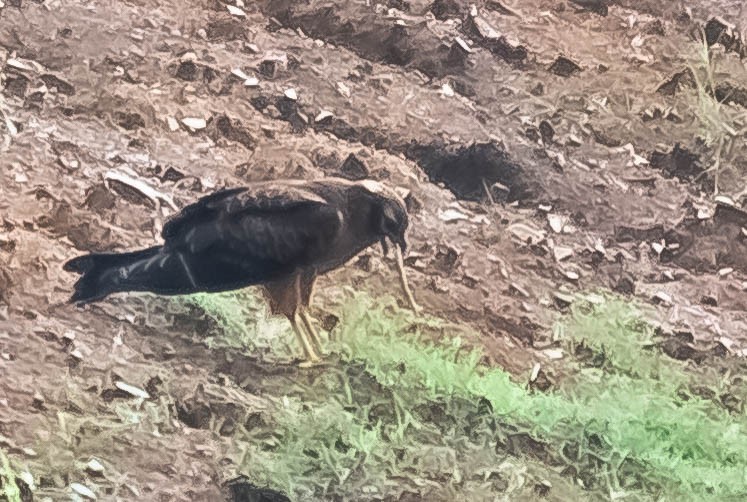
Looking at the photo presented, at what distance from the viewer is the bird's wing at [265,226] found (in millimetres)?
885

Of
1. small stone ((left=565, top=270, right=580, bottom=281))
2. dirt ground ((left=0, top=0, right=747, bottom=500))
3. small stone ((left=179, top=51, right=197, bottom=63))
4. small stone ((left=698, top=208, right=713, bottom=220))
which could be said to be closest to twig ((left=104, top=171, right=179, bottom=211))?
dirt ground ((left=0, top=0, right=747, bottom=500))

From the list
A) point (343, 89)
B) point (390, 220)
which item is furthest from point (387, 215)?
point (343, 89)

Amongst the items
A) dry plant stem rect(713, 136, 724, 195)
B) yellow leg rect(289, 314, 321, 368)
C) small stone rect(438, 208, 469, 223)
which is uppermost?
dry plant stem rect(713, 136, 724, 195)

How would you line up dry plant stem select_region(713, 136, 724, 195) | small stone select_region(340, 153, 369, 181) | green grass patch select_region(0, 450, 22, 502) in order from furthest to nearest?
dry plant stem select_region(713, 136, 724, 195), small stone select_region(340, 153, 369, 181), green grass patch select_region(0, 450, 22, 502)

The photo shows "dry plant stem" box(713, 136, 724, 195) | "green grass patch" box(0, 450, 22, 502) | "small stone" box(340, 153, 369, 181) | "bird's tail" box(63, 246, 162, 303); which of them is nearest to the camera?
"green grass patch" box(0, 450, 22, 502)

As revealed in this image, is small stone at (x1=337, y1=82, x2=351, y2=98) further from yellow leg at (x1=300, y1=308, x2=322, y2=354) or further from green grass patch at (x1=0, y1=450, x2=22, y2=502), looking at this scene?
green grass patch at (x1=0, y1=450, x2=22, y2=502)

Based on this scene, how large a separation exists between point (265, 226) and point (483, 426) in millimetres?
249

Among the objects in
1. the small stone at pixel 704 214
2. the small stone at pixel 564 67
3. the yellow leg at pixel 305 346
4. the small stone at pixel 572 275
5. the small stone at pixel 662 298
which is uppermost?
the small stone at pixel 564 67

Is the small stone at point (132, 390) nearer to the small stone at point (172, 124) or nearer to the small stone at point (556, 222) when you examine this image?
the small stone at point (172, 124)

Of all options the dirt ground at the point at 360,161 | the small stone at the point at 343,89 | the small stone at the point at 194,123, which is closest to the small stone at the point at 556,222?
the dirt ground at the point at 360,161

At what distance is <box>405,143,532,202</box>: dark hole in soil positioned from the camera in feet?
3.45

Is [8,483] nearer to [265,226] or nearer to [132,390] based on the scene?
[132,390]

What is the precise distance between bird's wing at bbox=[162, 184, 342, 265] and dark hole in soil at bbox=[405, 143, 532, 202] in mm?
183

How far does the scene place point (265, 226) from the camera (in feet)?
2.91
